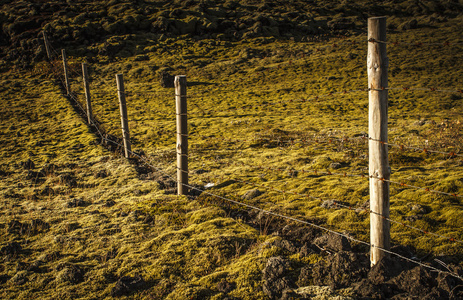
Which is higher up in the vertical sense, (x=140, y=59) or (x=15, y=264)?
(x=140, y=59)

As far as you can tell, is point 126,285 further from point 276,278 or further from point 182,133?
point 182,133

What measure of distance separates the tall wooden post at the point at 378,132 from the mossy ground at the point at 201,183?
1039 mm

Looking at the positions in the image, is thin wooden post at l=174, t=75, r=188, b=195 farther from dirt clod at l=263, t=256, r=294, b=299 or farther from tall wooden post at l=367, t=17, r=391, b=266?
tall wooden post at l=367, t=17, r=391, b=266

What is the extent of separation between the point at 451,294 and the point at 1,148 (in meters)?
14.9

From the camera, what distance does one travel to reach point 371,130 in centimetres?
395

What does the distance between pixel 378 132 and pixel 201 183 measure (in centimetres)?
537

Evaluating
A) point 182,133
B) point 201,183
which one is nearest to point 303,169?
point 201,183

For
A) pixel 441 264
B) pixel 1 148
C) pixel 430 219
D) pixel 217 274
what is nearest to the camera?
pixel 441 264

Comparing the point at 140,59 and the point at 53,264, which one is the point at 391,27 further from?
the point at 53,264

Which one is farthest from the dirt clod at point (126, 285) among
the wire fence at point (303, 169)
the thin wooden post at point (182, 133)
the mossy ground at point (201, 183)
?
the thin wooden post at point (182, 133)

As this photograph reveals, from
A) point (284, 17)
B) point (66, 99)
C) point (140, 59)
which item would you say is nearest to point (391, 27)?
point (284, 17)

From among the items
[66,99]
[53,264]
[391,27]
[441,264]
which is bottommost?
[53,264]

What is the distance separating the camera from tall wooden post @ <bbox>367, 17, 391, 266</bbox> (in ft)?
12.2

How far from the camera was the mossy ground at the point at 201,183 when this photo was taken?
15.8 feet
